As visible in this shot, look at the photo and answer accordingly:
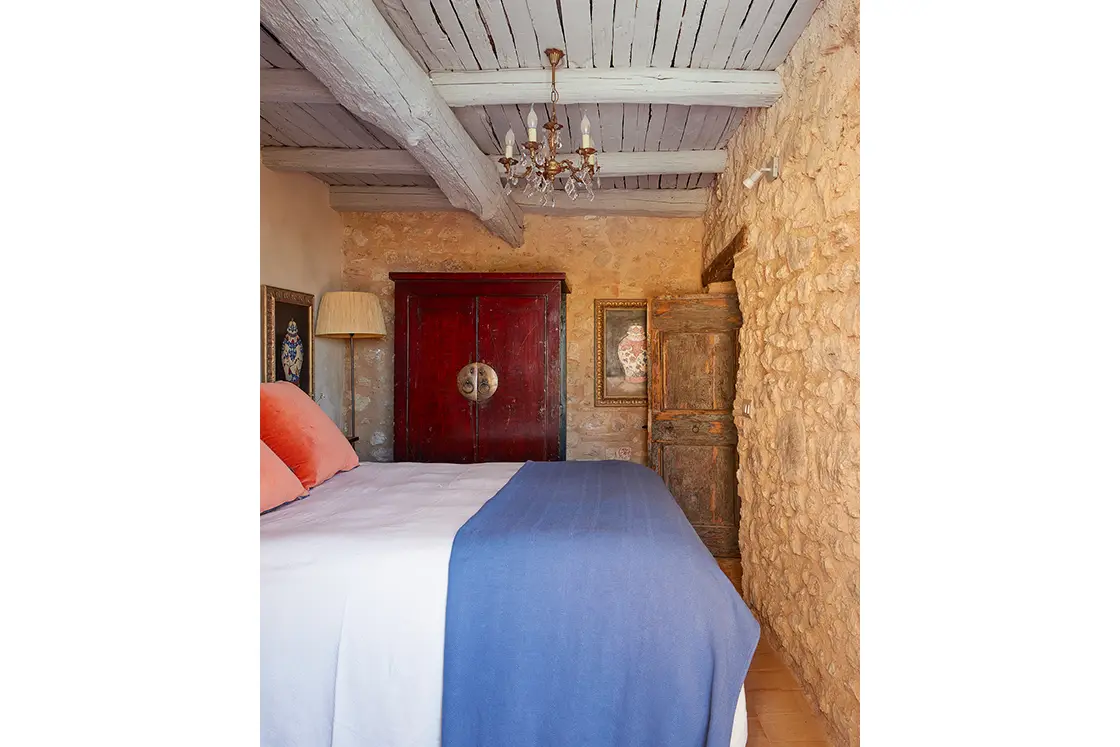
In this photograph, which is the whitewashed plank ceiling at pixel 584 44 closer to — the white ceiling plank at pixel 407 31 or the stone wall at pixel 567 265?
the white ceiling plank at pixel 407 31

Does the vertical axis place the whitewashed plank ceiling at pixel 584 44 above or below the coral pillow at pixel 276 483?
above

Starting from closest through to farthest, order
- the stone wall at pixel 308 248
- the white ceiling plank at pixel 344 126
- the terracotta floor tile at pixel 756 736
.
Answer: the terracotta floor tile at pixel 756 736, the white ceiling plank at pixel 344 126, the stone wall at pixel 308 248

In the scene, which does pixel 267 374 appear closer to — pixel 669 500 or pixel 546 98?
pixel 546 98

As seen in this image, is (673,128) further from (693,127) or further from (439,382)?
(439,382)

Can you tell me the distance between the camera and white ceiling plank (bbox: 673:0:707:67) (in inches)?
84.7

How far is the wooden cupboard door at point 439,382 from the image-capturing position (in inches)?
158

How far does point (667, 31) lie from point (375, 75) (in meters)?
1.16

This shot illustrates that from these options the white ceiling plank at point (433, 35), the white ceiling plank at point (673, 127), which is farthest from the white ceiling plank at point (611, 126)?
the white ceiling plank at point (433, 35)

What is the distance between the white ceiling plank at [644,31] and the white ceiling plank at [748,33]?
0.32 meters

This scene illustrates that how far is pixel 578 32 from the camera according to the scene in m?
2.30

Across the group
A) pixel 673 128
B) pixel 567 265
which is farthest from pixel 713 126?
pixel 567 265
